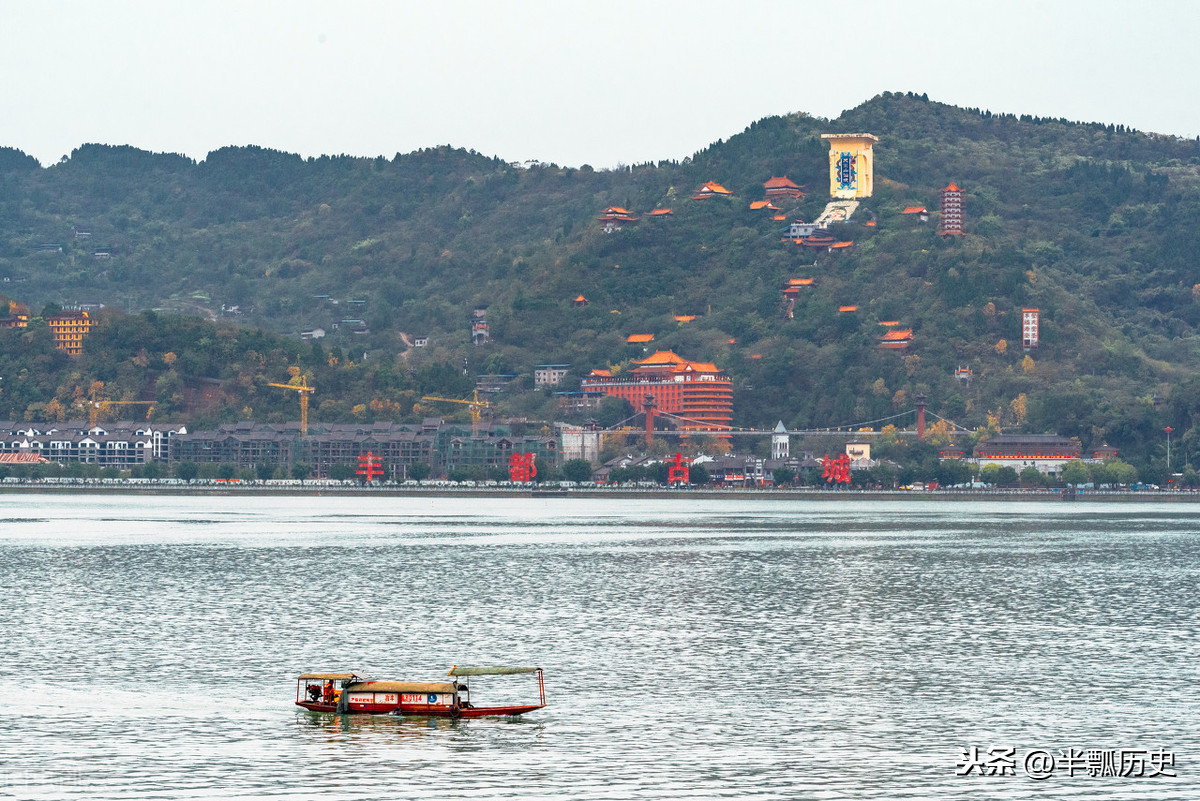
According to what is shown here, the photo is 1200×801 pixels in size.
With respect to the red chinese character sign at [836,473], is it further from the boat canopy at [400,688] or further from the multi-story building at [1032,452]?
the boat canopy at [400,688]

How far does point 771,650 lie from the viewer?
155 feet

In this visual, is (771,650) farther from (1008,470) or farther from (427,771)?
(1008,470)

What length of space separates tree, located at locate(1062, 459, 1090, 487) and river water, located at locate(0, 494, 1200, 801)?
91981 millimetres

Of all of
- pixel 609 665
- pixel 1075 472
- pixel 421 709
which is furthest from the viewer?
pixel 1075 472

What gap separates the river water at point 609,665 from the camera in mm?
30344

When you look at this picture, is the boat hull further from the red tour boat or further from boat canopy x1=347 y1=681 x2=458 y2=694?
boat canopy x1=347 y1=681 x2=458 y2=694

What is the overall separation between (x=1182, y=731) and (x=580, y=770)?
12.5 metres

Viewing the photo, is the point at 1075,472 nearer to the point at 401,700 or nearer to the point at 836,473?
the point at 836,473

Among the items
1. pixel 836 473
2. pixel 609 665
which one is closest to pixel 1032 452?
pixel 836 473

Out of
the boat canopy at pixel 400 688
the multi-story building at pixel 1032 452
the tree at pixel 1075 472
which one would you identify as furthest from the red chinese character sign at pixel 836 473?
the boat canopy at pixel 400 688

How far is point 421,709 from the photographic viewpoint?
35.3m

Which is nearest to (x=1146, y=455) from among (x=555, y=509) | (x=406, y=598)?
(x=555, y=509)

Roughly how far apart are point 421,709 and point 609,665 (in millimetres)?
9273

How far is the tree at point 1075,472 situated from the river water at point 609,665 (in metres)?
92.0
